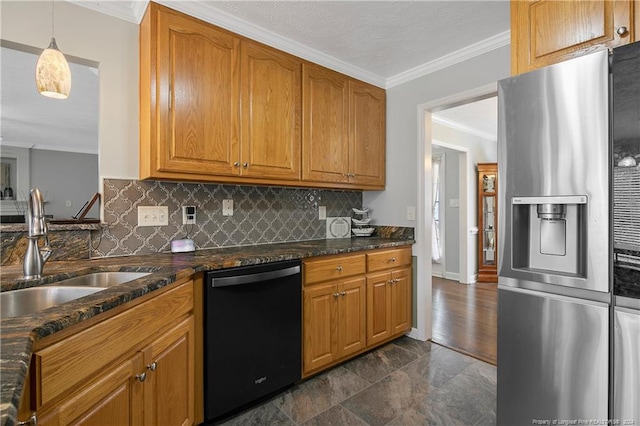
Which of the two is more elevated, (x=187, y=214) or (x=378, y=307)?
(x=187, y=214)

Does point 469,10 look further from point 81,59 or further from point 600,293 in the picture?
point 81,59

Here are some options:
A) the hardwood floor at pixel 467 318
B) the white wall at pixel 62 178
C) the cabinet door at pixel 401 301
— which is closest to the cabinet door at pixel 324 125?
the cabinet door at pixel 401 301

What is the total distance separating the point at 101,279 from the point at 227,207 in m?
0.99

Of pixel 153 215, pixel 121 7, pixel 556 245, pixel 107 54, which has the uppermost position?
pixel 121 7

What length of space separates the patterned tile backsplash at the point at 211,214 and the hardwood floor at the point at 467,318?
1.49 metres

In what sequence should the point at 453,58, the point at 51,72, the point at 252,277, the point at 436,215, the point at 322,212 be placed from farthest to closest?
1. the point at 436,215
2. the point at 322,212
3. the point at 453,58
4. the point at 252,277
5. the point at 51,72

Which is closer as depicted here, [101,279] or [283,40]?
[101,279]

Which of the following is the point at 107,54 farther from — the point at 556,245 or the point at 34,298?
the point at 556,245

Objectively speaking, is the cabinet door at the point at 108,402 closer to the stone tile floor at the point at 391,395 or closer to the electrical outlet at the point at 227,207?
the stone tile floor at the point at 391,395

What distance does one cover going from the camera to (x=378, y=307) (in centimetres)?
256

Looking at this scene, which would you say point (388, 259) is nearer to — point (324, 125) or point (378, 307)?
point (378, 307)

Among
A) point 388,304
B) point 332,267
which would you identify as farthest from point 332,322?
point 388,304

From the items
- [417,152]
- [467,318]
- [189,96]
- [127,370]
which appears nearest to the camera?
[127,370]

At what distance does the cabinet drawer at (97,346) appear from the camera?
0.82 meters
